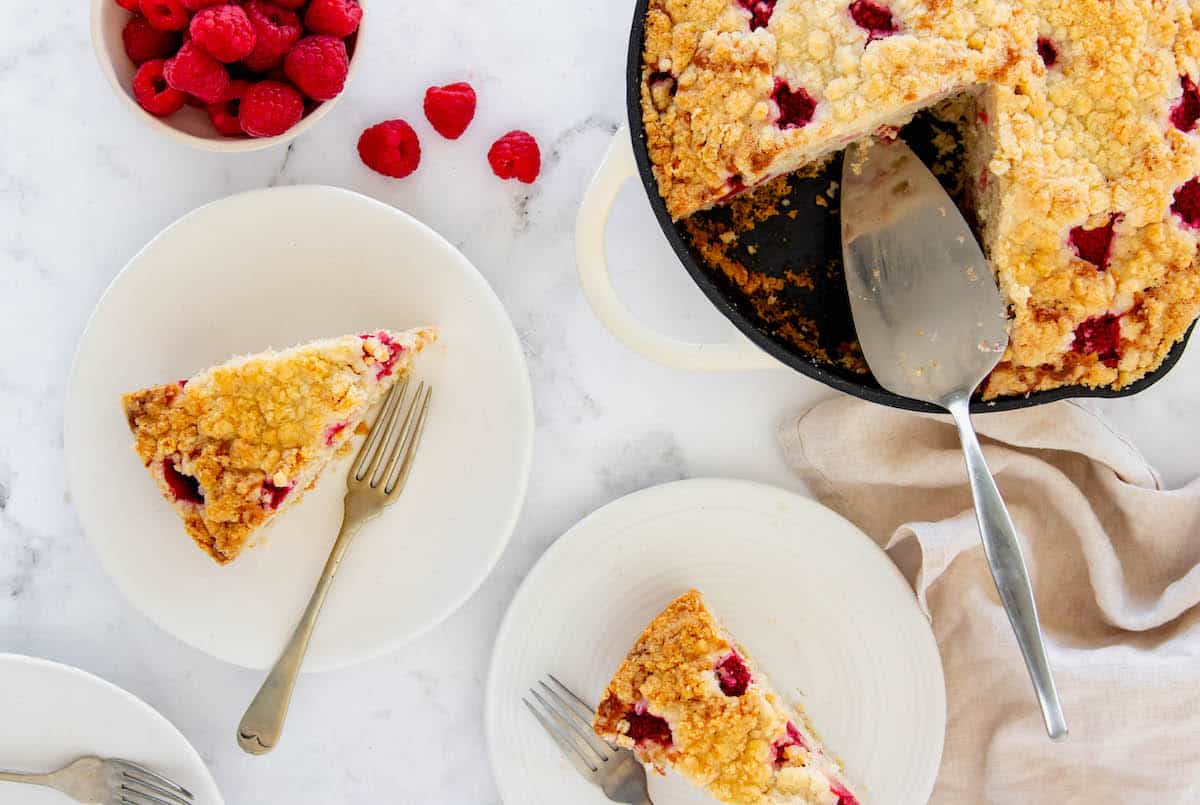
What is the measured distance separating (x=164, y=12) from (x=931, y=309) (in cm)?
160

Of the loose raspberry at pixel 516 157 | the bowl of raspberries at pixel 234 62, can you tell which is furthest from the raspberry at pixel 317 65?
the loose raspberry at pixel 516 157

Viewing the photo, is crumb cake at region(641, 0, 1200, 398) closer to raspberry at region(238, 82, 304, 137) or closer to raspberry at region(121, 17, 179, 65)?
raspberry at region(238, 82, 304, 137)

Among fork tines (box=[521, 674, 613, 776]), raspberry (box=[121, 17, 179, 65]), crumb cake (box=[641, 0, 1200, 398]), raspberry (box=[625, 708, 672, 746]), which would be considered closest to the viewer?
crumb cake (box=[641, 0, 1200, 398])

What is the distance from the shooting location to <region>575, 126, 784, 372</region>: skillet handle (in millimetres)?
2072

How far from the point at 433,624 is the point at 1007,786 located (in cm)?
135

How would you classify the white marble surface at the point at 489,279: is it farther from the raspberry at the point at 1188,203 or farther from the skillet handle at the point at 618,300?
the raspberry at the point at 1188,203

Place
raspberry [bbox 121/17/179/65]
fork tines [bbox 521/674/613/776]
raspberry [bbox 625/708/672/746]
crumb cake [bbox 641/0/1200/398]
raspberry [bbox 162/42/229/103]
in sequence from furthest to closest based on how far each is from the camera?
fork tines [bbox 521/674/613/776] < raspberry [bbox 625/708/672/746] < raspberry [bbox 121/17/179/65] < raspberry [bbox 162/42/229/103] < crumb cake [bbox 641/0/1200/398]

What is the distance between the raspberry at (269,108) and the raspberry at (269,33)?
1.7 inches

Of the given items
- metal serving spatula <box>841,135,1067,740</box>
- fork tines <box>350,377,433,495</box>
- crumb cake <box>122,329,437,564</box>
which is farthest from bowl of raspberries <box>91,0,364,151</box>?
metal serving spatula <box>841,135,1067,740</box>

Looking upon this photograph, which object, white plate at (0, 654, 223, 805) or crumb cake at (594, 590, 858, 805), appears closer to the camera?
crumb cake at (594, 590, 858, 805)

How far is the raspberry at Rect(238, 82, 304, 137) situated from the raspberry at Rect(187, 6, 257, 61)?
84 millimetres

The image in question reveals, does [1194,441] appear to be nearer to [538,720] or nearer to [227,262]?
[538,720]

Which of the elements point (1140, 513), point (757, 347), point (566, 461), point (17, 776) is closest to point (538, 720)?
point (566, 461)

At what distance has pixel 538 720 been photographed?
2428 mm
